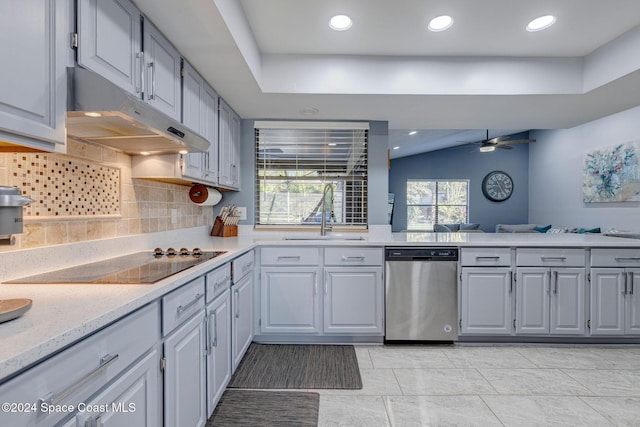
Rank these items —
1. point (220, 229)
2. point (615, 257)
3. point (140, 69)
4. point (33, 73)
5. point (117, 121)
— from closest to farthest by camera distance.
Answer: point (33, 73) < point (117, 121) < point (140, 69) < point (615, 257) < point (220, 229)

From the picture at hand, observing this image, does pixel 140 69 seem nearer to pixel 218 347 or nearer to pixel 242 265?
pixel 242 265

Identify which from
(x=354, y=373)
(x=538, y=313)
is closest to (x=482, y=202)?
(x=538, y=313)

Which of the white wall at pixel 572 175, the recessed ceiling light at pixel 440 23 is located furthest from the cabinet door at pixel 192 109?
the white wall at pixel 572 175

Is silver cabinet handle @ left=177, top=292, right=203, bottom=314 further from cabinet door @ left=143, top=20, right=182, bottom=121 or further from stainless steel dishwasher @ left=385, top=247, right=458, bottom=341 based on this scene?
stainless steel dishwasher @ left=385, top=247, right=458, bottom=341

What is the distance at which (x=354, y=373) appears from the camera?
2283mm

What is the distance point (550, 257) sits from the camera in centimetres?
269

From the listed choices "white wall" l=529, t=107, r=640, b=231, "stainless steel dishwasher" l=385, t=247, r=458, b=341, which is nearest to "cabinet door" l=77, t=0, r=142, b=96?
"stainless steel dishwasher" l=385, t=247, r=458, b=341

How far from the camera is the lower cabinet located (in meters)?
2.68

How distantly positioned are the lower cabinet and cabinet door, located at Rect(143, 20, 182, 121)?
3.37 meters

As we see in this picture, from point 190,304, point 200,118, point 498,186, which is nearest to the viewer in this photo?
point 190,304

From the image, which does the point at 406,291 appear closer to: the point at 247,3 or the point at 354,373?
the point at 354,373

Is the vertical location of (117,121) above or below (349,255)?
above

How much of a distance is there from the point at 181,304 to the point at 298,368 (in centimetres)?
132

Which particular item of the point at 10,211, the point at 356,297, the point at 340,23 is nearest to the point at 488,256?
the point at 356,297
